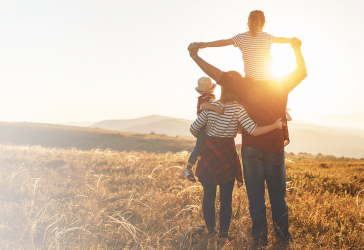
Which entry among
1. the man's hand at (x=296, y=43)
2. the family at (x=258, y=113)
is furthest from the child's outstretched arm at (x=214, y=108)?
the man's hand at (x=296, y=43)

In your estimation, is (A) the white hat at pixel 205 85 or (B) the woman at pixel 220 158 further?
(A) the white hat at pixel 205 85

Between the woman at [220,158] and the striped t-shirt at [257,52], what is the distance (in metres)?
0.43

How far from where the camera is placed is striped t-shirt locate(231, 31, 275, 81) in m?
2.80

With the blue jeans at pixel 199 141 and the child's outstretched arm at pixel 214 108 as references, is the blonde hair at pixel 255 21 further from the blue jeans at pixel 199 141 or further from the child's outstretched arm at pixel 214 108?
the blue jeans at pixel 199 141

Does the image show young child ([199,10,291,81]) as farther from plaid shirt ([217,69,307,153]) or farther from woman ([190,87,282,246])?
woman ([190,87,282,246])

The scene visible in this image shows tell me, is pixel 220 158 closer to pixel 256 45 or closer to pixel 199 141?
pixel 199 141

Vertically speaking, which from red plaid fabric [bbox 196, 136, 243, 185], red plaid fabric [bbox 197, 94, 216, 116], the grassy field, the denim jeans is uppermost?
red plaid fabric [bbox 197, 94, 216, 116]

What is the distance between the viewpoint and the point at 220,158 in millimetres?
3217

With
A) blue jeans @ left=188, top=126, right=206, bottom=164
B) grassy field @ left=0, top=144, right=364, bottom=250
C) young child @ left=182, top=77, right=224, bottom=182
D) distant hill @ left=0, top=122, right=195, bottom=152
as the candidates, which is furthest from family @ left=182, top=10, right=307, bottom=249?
distant hill @ left=0, top=122, right=195, bottom=152

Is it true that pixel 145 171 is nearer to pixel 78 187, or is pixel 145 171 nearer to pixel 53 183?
pixel 78 187

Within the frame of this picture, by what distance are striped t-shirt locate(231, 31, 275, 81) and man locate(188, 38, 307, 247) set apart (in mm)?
120

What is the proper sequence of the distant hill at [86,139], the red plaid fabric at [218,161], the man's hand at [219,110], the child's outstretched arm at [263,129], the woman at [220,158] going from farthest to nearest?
the distant hill at [86,139] → the red plaid fabric at [218,161] → the woman at [220,158] → the man's hand at [219,110] → the child's outstretched arm at [263,129]

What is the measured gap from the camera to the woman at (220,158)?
3092 mm

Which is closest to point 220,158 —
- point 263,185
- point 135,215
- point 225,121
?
point 225,121
